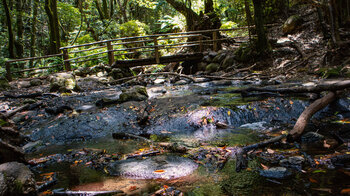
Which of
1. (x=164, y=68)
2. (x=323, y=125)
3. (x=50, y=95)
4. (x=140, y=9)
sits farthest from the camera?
(x=140, y=9)

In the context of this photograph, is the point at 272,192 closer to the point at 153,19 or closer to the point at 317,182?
the point at 317,182

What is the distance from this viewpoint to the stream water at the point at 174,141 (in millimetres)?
2113

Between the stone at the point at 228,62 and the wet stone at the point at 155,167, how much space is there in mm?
8405

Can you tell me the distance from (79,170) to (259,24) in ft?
26.6

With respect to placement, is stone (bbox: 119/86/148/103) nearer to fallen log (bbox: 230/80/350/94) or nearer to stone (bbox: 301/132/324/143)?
fallen log (bbox: 230/80/350/94)

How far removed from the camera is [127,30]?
1688 centimetres

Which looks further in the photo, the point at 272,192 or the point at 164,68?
the point at 164,68

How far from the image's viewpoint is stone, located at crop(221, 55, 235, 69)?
10.5 m

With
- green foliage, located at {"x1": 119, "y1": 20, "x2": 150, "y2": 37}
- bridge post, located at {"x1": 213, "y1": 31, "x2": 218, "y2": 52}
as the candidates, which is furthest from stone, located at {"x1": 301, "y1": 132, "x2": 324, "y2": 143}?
green foliage, located at {"x1": 119, "y1": 20, "x2": 150, "y2": 37}

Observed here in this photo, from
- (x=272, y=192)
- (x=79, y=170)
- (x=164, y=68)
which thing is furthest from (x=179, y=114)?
(x=164, y=68)

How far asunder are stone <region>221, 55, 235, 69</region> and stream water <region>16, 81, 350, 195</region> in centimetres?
457

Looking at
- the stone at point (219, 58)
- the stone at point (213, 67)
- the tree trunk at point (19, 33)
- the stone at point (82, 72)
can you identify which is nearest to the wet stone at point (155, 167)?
the stone at point (213, 67)

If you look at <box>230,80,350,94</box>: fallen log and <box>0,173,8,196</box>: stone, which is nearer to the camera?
<box>0,173,8,196</box>: stone

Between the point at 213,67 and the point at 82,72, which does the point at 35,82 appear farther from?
the point at 213,67
